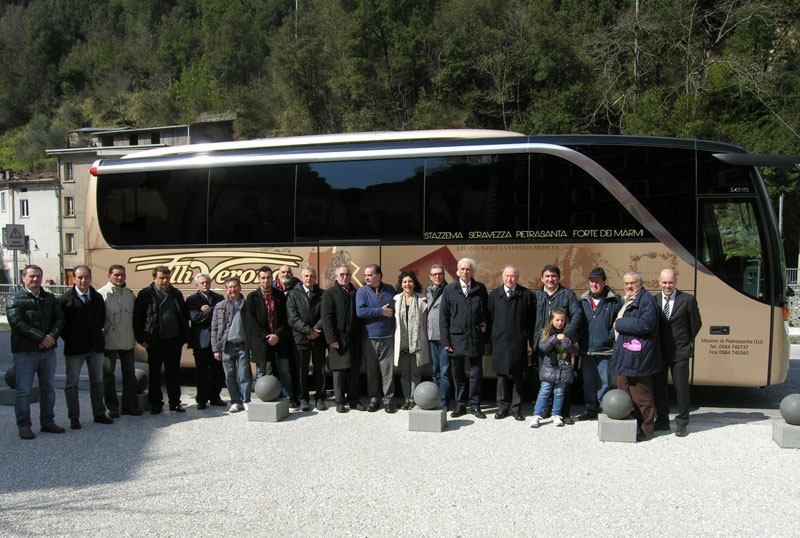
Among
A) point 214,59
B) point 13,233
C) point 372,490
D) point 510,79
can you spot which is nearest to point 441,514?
point 372,490

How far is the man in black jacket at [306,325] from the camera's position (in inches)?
296

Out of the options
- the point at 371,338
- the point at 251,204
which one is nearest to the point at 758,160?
the point at 371,338

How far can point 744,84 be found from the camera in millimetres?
25750

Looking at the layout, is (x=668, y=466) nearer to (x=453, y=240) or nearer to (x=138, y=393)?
(x=453, y=240)

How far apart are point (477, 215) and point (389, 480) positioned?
390cm

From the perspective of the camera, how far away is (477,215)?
25.7 feet

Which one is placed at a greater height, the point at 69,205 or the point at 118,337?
the point at 69,205

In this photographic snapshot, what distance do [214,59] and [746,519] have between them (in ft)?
241

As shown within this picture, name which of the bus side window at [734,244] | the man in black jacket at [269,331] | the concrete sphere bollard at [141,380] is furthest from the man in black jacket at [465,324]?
the concrete sphere bollard at [141,380]

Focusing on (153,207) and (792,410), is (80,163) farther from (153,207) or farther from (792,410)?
(792,410)

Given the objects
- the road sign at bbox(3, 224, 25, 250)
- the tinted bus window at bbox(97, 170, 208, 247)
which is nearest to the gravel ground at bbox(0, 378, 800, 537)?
the tinted bus window at bbox(97, 170, 208, 247)

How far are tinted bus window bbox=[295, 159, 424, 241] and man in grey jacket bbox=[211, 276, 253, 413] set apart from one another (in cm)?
143

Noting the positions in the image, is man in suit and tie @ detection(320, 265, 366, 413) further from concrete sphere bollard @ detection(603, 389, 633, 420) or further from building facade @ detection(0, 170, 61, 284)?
building facade @ detection(0, 170, 61, 284)

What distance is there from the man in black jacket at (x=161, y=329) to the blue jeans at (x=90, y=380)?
0.55m
